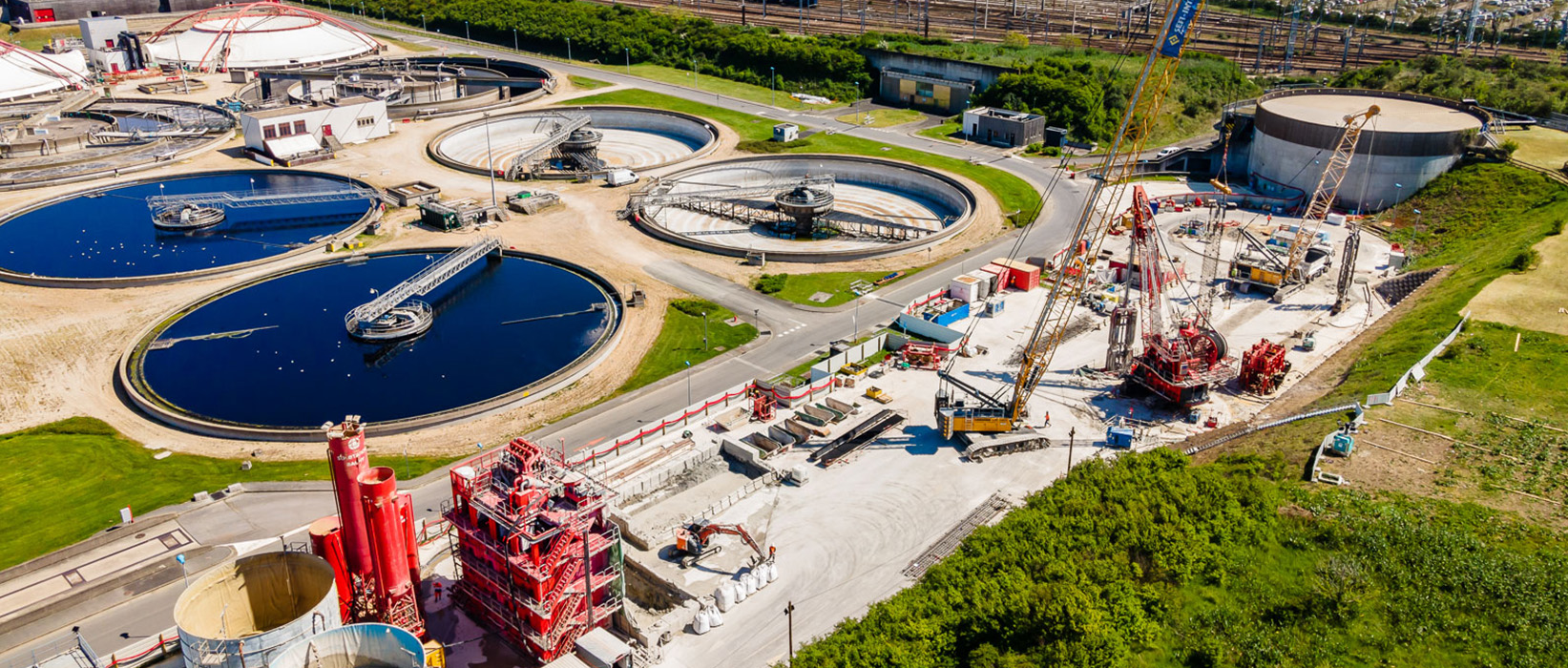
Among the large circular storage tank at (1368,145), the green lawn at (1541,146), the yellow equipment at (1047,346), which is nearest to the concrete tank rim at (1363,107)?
the large circular storage tank at (1368,145)

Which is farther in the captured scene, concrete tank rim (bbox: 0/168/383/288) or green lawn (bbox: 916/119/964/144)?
green lawn (bbox: 916/119/964/144)

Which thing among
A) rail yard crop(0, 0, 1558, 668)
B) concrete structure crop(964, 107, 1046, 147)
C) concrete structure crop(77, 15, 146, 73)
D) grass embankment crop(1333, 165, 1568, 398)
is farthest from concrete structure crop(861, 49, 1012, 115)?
concrete structure crop(77, 15, 146, 73)

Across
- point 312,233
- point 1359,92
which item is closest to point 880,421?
point 312,233

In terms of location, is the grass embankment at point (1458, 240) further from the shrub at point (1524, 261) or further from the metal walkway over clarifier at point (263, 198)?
the metal walkway over clarifier at point (263, 198)

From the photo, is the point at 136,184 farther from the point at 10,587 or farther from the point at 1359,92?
the point at 1359,92

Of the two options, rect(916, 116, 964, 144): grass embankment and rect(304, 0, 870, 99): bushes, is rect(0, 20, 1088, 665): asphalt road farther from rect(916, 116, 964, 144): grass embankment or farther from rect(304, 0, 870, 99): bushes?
rect(304, 0, 870, 99): bushes

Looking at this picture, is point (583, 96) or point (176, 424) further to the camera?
point (583, 96)

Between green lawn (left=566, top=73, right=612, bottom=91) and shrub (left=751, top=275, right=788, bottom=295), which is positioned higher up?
green lawn (left=566, top=73, right=612, bottom=91)
